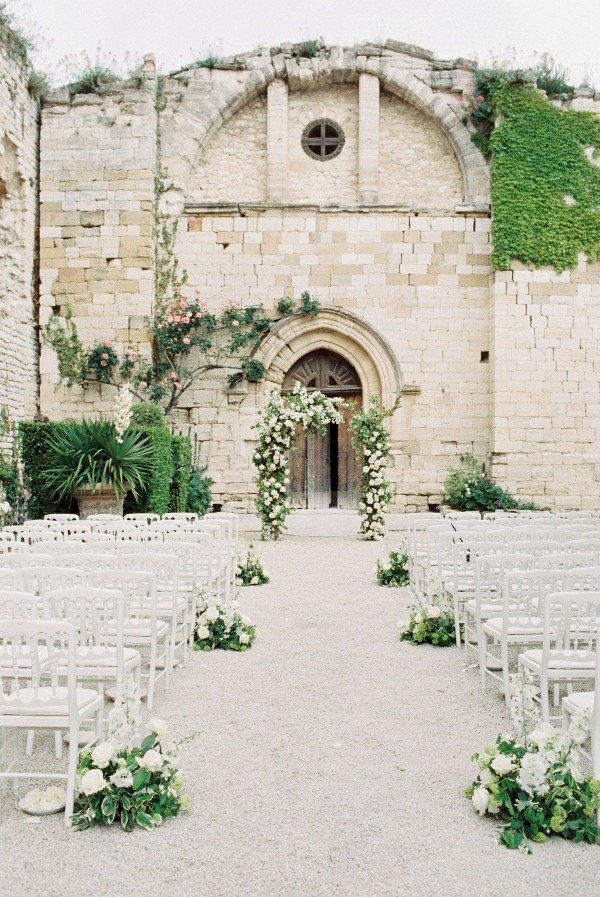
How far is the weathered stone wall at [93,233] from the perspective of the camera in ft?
44.3

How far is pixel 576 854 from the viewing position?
8.79ft

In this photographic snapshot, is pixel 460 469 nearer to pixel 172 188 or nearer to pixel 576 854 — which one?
pixel 172 188

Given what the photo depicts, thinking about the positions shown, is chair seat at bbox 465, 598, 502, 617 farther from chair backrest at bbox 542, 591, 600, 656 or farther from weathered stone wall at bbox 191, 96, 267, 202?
weathered stone wall at bbox 191, 96, 267, 202

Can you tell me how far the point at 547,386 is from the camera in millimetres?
13625

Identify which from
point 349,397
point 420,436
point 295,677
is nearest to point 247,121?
point 349,397

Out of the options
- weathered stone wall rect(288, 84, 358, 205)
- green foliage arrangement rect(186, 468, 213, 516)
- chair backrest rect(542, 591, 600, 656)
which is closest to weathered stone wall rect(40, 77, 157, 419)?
green foliage arrangement rect(186, 468, 213, 516)

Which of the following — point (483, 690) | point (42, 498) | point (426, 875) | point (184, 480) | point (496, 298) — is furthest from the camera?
point (496, 298)

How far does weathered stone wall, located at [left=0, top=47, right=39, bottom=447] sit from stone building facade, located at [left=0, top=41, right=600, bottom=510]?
0.71 ft

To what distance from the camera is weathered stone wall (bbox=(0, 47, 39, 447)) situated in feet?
40.5

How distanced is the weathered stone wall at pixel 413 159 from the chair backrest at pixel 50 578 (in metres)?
12.0

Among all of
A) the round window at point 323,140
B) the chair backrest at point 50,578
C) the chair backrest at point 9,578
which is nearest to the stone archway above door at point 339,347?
the round window at point 323,140

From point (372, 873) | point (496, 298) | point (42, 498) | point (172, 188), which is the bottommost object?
point (372, 873)

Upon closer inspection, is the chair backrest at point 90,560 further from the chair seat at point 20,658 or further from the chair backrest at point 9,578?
the chair seat at point 20,658

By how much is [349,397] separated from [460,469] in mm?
2417
